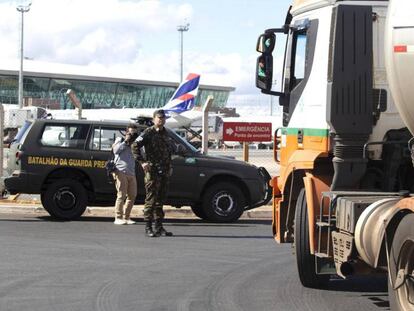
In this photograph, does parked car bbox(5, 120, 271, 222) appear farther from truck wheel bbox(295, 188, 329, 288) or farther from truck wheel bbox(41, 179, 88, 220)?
truck wheel bbox(295, 188, 329, 288)

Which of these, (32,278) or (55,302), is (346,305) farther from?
(32,278)

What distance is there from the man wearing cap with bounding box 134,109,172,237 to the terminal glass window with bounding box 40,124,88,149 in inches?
108

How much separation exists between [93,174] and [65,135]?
0.97 m

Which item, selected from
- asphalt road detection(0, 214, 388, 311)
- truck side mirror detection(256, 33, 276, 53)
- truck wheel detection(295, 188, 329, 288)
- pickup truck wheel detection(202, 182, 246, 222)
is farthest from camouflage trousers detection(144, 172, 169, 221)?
truck wheel detection(295, 188, 329, 288)

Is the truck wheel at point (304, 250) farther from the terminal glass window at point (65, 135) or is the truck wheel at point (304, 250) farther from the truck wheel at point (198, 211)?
the terminal glass window at point (65, 135)

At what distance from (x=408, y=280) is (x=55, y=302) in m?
3.42

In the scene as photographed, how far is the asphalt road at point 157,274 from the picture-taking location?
281 inches

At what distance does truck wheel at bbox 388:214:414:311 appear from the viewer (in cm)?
533

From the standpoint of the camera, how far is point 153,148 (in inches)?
450

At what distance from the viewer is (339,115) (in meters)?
7.02

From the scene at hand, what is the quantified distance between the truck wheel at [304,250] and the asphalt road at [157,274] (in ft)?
0.49

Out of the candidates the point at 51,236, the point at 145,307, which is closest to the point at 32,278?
the point at 145,307

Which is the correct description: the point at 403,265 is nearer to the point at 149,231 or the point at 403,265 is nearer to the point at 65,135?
the point at 149,231

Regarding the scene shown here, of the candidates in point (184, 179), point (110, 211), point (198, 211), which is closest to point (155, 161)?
point (184, 179)
